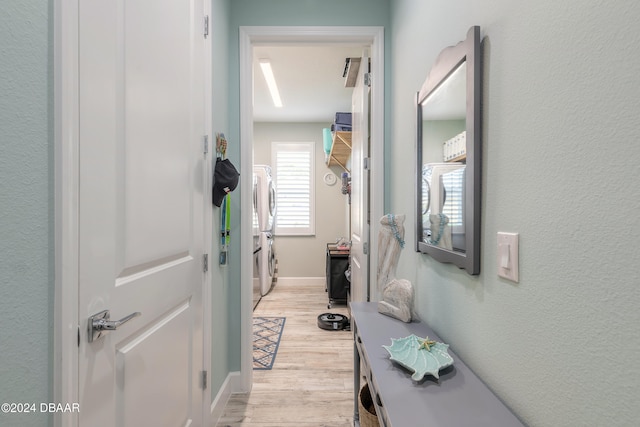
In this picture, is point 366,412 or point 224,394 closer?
point 366,412

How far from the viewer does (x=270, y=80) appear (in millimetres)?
3623

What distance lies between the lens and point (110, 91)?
3.11 ft

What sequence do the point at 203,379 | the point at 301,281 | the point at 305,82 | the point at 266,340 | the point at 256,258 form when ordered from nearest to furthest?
the point at 203,379
the point at 266,340
the point at 305,82
the point at 256,258
the point at 301,281

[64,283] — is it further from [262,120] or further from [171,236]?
[262,120]

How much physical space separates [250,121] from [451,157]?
1492 mm

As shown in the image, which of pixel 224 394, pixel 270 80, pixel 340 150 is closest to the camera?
pixel 224 394

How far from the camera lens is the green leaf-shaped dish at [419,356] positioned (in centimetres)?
96

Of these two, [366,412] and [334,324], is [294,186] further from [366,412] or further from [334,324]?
[366,412]

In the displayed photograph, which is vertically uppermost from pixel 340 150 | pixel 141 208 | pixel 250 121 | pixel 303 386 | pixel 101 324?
pixel 340 150

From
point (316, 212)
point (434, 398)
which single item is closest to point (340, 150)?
point (316, 212)

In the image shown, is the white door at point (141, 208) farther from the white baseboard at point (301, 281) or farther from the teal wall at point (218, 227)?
the white baseboard at point (301, 281)

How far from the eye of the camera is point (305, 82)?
147 inches

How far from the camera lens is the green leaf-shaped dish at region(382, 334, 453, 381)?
0.96m

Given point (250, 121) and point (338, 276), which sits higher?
point (250, 121)
